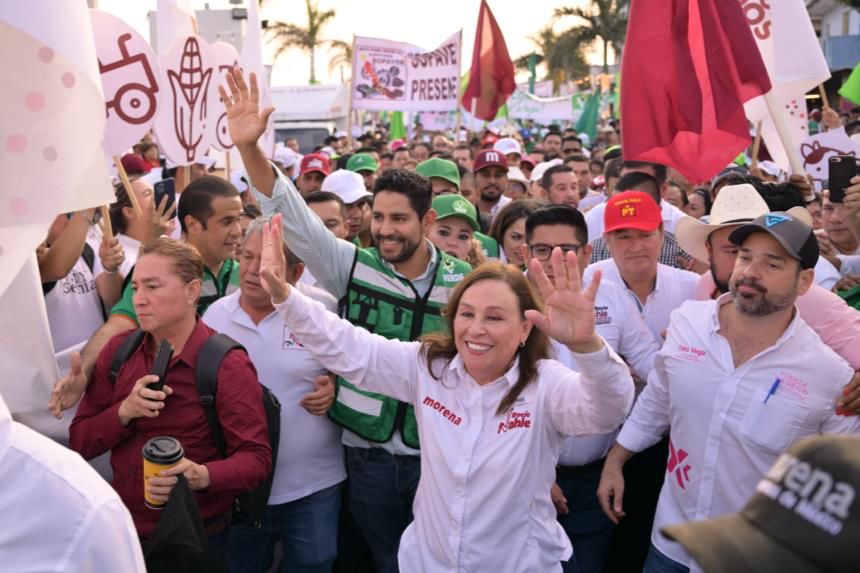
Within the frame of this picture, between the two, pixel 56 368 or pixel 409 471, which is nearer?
pixel 56 368

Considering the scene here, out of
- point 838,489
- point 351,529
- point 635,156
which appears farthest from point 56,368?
point 635,156

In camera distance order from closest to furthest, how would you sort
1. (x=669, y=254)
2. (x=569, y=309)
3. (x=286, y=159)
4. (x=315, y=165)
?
1. (x=569, y=309)
2. (x=669, y=254)
3. (x=315, y=165)
4. (x=286, y=159)

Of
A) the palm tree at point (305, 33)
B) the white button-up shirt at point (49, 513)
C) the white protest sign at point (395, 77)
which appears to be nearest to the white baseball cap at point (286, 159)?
the white protest sign at point (395, 77)

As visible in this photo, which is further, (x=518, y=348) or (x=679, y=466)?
(x=679, y=466)

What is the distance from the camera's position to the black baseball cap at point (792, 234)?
3033mm

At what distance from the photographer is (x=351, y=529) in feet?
16.0

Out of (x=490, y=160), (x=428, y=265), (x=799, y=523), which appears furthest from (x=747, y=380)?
(x=490, y=160)

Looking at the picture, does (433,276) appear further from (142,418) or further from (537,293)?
(142,418)

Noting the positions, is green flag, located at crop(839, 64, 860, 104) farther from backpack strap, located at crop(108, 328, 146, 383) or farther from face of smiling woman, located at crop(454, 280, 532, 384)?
backpack strap, located at crop(108, 328, 146, 383)

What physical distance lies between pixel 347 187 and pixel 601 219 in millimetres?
1965

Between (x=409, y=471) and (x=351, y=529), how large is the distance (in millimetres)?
1206

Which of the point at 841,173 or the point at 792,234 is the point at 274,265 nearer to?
the point at 792,234

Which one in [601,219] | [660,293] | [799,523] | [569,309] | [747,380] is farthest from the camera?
[601,219]

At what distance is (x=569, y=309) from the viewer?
2.63 meters
